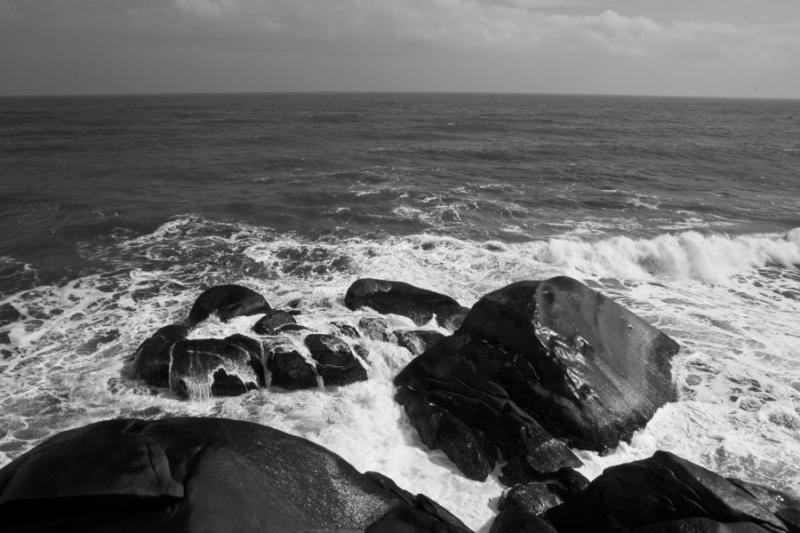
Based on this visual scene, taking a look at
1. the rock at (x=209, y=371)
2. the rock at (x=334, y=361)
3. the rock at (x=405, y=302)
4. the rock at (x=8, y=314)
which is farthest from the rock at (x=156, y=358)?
the rock at (x=8, y=314)

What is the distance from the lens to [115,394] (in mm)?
11117

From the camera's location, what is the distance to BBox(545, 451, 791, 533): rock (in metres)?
6.43

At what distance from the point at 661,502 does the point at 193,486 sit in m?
6.05

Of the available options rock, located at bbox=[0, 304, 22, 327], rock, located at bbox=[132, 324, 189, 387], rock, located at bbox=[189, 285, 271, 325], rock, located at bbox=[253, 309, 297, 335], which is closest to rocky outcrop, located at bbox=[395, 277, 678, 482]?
rock, located at bbox=[253, 309, 297, 335]

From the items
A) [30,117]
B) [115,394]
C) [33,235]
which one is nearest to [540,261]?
[115,394]

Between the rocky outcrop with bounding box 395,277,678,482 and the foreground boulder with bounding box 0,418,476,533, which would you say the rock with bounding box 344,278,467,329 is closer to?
the rocky outcrop with bounding box 395,277,678,482

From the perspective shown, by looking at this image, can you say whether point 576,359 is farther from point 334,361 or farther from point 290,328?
point 290,328

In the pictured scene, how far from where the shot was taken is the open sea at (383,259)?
10.3 meters

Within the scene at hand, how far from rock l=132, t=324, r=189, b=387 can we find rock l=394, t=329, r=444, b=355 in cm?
542

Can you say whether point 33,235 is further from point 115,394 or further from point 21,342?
point 115,394

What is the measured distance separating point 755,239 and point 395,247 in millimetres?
15755

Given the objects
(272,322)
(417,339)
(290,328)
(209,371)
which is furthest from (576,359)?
(209,371)

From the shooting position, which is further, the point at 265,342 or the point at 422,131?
the point at 422,131

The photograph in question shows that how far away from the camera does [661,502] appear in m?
6.76
